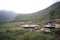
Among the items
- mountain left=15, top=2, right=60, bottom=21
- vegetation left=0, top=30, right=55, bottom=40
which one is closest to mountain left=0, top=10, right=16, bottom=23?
mountain left=15, top=2, right=60, bottom=21

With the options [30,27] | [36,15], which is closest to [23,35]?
[30,27]

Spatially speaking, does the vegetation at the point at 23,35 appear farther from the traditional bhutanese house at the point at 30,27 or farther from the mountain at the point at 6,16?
the mountain at the point at 6,16

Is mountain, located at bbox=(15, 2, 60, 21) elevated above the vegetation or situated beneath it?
elevated above

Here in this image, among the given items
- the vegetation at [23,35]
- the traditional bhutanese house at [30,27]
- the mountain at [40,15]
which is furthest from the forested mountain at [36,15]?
the vegetation at [23,35]

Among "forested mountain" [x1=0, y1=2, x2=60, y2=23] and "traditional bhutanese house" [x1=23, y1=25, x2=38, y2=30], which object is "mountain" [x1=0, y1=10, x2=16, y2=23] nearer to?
"forested mountain" [x1=0, y1=2, x2=60, y2=23]

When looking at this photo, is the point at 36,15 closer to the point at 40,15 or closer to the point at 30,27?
the point at 40,15

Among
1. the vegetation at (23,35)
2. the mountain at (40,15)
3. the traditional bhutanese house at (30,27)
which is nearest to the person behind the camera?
the vegetation at (23,35)

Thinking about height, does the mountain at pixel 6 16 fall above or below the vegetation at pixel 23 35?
above
